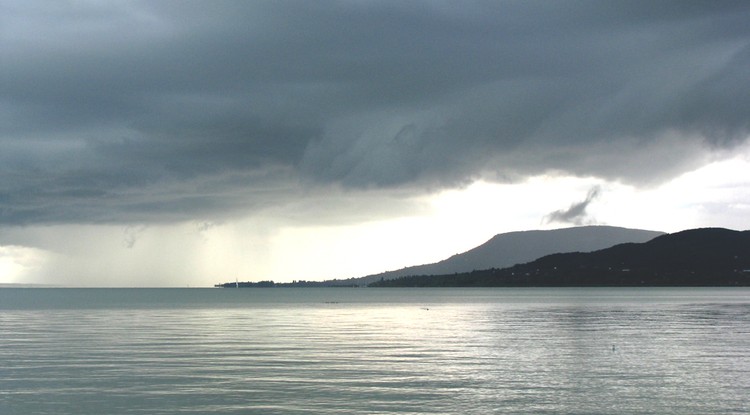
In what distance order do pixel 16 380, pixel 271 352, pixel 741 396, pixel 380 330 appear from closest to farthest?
pixel 741 396 < pixel 16 380 < pixel 271 352 < pixel 380 330

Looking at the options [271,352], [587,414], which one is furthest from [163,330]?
[587,414]

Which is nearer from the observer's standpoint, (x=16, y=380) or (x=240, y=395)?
(x=240, y=395)

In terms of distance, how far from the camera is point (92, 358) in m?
68.5

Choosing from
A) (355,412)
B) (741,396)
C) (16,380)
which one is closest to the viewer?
(355,412)

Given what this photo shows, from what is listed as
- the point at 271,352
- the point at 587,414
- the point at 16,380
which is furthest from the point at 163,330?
the point at 587,414

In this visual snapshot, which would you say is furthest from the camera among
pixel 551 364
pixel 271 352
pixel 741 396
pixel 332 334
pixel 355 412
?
pixel 332 334

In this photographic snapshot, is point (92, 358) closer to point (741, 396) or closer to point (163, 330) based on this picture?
point (163, 330)

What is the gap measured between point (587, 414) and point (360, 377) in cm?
1793

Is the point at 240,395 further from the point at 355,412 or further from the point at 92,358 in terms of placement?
the point at 92,358

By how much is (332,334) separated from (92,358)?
122 feet

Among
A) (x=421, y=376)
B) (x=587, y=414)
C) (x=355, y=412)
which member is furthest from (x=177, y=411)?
(x=587, y=414)

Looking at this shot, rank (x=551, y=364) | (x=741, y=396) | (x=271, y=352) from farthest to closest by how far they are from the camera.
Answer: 1. (x=271, y=352)
2. (x=551, y=364)
3. (x=741, y=396)

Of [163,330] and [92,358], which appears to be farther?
[163,330]

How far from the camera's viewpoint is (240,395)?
47719 millimetres
